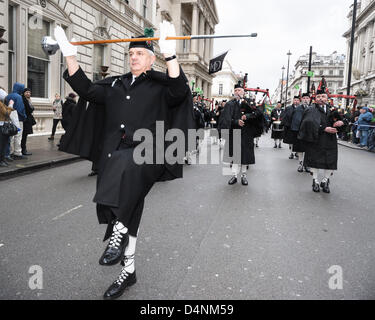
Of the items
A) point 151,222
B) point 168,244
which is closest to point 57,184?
point 151,222

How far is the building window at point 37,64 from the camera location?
13859mm

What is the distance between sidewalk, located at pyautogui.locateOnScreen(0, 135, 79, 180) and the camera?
7.76 metres

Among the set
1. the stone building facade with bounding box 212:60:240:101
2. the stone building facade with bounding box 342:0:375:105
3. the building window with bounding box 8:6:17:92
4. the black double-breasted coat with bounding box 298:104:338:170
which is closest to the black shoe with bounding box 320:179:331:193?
the black double-breasted coat with bounding box 298:104:338:170

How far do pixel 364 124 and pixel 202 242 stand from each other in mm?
16094

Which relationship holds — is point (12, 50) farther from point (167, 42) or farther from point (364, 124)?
point (364, 124)

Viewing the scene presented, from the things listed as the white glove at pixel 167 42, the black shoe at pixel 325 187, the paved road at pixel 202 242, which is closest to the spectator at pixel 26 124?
the paved road at pixel 202 242

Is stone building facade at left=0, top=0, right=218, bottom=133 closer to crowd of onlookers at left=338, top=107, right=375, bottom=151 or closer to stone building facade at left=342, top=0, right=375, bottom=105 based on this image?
crowd of onlookers at left=338, top=107, right=375, bottom=151

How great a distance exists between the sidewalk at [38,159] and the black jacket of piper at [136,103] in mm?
5423

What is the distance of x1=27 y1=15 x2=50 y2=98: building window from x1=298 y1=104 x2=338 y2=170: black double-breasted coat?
1104cm

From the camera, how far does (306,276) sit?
3270mm

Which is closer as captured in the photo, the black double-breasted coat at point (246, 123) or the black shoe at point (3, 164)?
the black double-breasted coat at point (246, 123)

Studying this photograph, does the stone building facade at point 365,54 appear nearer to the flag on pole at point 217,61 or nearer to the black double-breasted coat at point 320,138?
the flag on pole at point 217,61
